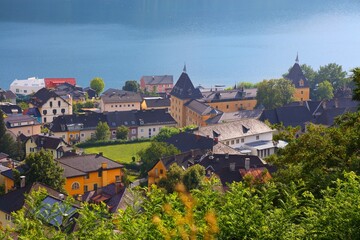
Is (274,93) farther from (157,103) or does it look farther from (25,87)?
(25,87)

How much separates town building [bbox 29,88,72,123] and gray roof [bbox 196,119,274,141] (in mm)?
9294

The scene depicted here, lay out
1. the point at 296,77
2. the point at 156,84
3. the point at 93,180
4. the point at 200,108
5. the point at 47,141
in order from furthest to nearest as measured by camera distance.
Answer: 1. the point at 156,84
2. the point at 296,77
3. the point at 200,108
4. the point at 47,141
5. the point at 93,180

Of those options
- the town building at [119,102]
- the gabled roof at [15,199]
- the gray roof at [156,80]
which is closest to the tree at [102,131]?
the town building at [119,102]

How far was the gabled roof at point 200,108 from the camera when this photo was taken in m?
27.4

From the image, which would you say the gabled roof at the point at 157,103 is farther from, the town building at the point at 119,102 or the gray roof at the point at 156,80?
the gray roof at the point at 156,80

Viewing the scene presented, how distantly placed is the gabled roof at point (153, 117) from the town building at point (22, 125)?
4.35 metres

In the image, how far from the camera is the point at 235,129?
22.7 m

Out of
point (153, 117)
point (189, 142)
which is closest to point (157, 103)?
point (153, 117)

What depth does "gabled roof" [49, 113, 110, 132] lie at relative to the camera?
84.1 ft

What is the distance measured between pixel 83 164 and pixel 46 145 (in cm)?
556

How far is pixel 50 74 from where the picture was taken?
158ft

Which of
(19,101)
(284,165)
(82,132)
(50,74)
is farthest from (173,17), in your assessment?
(284,165)

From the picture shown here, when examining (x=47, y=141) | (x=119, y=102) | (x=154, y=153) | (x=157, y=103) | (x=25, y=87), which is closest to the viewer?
(x=154, y=153)

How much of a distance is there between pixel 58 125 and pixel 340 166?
20.0 meters
